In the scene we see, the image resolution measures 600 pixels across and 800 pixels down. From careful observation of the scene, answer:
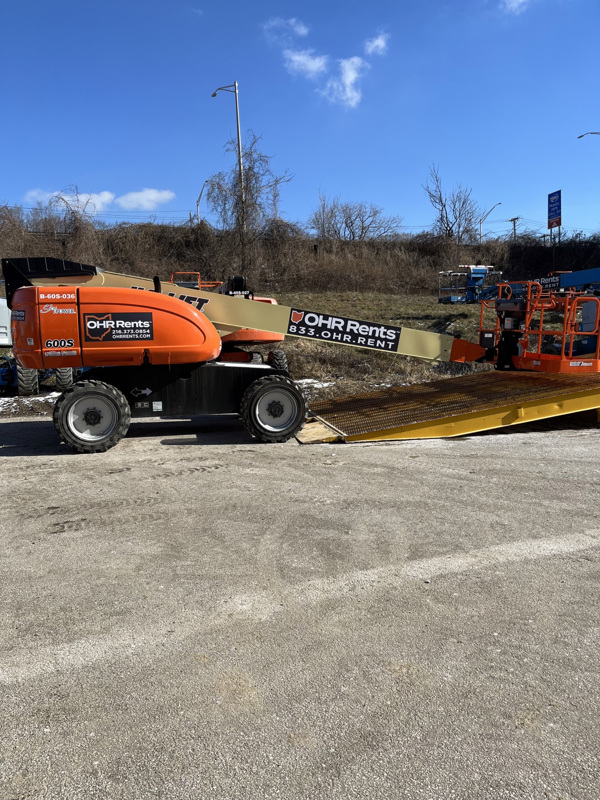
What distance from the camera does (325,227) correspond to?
37.4 meters

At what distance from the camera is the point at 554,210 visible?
1486 inches

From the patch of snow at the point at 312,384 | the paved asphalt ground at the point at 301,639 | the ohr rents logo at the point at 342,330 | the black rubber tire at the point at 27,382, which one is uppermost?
the ohr rents logo at the point at 342,330

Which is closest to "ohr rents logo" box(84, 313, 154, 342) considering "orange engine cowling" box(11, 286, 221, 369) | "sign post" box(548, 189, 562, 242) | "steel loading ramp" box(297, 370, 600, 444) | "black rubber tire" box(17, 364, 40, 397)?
"orange engine cowling" box(11, 286, 221, 369)

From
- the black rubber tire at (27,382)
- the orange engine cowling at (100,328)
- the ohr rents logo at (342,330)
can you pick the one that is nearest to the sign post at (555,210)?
the ohr rents logo at (342,330)

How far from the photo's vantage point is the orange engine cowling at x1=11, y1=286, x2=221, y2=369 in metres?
7.66

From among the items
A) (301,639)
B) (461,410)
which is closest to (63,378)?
(461,410)

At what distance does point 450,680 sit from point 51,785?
5.98 ft

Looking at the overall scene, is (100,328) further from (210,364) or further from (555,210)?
(555,210)

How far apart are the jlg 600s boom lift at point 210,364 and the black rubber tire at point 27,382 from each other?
386cm

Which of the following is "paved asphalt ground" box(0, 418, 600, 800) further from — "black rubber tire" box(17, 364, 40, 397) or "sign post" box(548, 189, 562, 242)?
"sign post" box(548, 189, 562, 242)

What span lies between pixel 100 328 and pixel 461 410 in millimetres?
4990

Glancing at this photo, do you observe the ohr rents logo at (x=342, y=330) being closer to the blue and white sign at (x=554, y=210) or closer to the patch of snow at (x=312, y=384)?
the patch of snow at (x=312, y=384)

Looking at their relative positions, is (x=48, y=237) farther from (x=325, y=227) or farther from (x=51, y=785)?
(x=51, y=785)

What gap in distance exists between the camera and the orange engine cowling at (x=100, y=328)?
766cm
